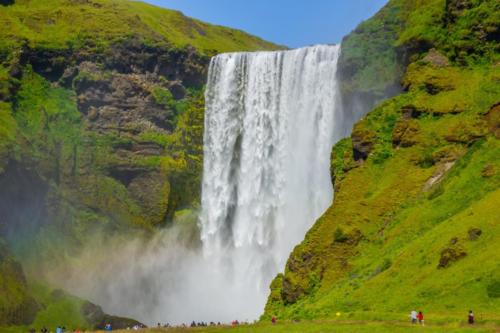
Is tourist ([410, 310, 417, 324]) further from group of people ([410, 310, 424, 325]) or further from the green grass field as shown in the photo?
the green grass field

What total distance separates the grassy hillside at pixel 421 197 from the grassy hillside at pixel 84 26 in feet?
209

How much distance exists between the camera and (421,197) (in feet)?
203

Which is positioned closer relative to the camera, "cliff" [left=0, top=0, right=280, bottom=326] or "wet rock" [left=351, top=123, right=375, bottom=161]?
"wet rock" [left=351, top=123, right=375, bottom=161]

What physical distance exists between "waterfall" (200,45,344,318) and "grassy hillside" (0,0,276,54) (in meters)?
22.4

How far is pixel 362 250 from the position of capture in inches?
2432

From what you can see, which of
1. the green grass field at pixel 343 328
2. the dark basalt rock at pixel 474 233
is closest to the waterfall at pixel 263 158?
the green grass field at pixel 343 328

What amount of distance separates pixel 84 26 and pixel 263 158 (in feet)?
163

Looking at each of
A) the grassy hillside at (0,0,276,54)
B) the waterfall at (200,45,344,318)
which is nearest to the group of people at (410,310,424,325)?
the waterfall at (200,45,344,318)

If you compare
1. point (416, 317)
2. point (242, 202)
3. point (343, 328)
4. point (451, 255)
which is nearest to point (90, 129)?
point (242, 202)

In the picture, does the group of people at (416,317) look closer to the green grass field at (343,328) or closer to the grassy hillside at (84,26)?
the green grass field at (343,328)

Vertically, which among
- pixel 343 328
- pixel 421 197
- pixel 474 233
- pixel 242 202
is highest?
pixel 242 202

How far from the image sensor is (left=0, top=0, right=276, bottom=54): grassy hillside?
413 feet

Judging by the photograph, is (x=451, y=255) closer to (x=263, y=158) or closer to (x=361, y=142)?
(x=361, y=142)

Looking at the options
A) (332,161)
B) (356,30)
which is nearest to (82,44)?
(356,30)
